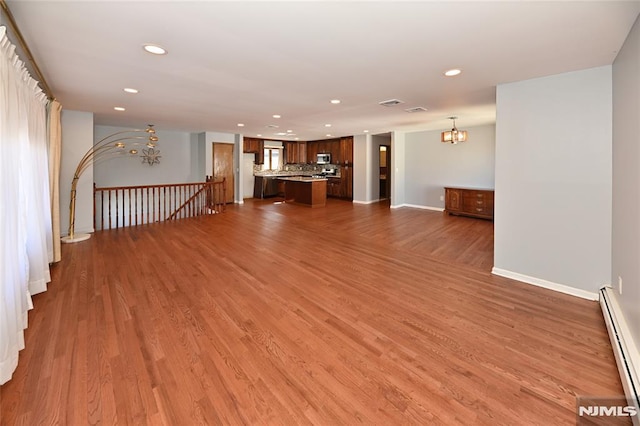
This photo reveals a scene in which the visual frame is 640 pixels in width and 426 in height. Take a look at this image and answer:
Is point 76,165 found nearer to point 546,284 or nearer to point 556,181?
point 556,181

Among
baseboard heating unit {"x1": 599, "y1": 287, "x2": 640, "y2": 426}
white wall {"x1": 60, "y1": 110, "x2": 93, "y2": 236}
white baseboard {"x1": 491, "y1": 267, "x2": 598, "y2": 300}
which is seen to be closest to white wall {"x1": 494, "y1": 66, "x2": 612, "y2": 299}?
white baseboard {"x1": 491, "y1": 267, "x2": 598, "y2": 300}

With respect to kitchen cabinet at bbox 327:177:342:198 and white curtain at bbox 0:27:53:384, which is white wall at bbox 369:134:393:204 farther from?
white curtain at bbox 0:27:53:384

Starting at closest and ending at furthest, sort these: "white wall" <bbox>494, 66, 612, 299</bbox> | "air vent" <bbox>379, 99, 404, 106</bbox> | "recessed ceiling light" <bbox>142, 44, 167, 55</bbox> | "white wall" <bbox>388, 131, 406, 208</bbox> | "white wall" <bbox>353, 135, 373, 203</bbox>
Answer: "recessed ceiling light" <bbox>142, 44, 167, 55</bbox>
"white wall" <bbox>494, 66, 612, 299</bbox>
"air vent" <bbox>379, 99, 404, 106</bbox>
"white wall" <bbox>388, 131, 406, 208</bbox>
"white wall" <bbox>353, 135, 373, 203</bbox>

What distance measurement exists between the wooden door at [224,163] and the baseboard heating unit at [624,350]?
916 cm

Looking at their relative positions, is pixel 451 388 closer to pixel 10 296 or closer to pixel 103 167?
pixel 10 296

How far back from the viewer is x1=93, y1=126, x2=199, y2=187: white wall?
827 cm

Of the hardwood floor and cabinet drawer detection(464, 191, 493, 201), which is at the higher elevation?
cabinet drawer detection(464, 191, 493, 201)

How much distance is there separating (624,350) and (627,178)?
1.34m

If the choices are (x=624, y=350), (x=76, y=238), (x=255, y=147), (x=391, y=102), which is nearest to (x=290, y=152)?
(x=255, y=147)

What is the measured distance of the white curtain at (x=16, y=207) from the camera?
6.18 ft

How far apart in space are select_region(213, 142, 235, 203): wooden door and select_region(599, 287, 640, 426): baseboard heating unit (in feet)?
30.1

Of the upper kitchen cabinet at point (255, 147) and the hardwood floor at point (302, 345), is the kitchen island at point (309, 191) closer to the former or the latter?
the upper kitchen cabinet at point (255, 147)

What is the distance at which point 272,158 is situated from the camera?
12.2 metres

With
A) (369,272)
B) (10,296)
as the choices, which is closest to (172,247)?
(10,296)
